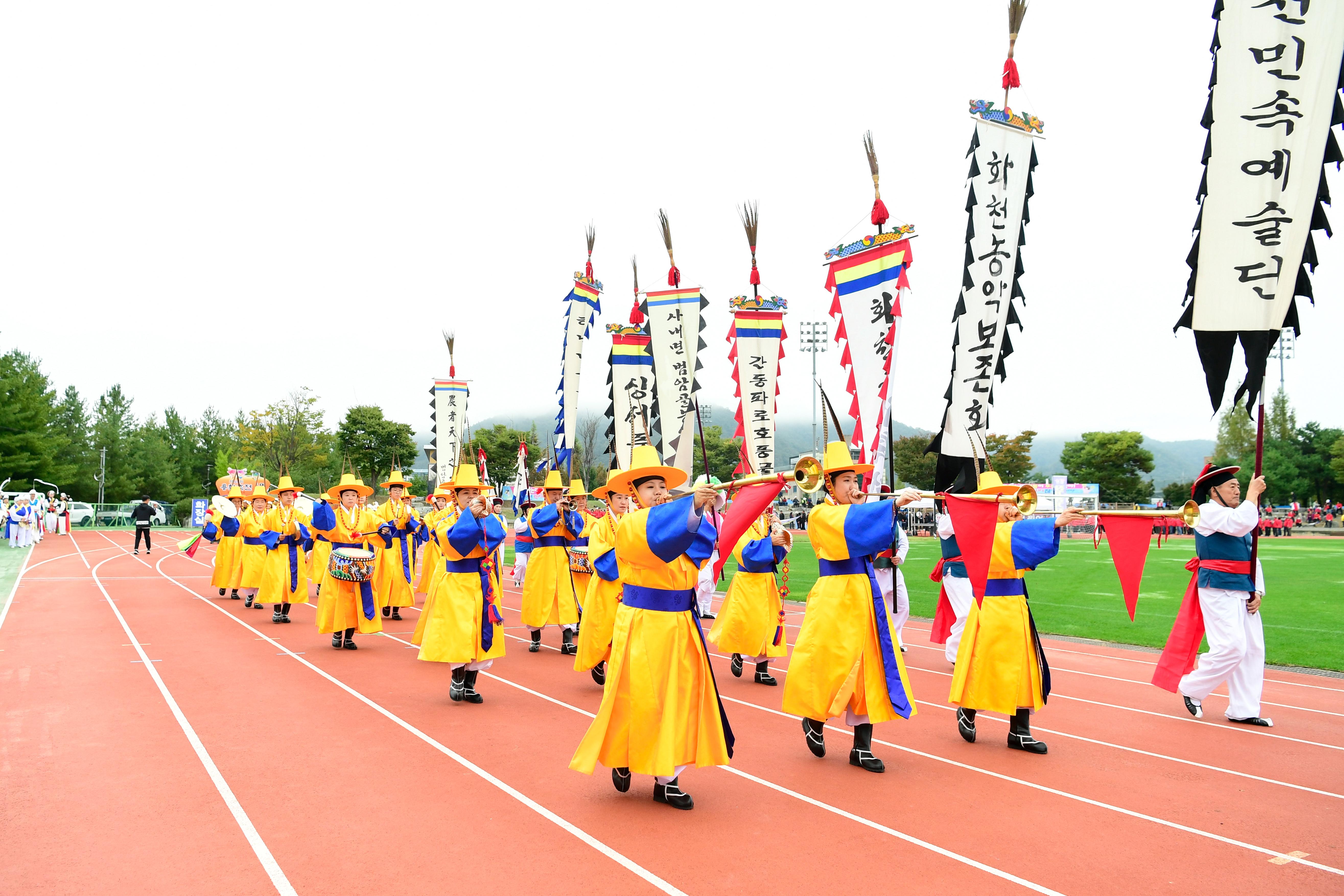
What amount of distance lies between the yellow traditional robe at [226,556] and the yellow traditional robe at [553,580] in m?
8.51

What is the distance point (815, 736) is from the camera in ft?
19.0

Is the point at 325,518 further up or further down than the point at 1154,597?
further up

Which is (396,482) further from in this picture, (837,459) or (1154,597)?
(1154,597)

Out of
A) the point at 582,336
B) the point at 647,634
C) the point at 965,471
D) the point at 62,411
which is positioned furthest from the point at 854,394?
the point at 62,411

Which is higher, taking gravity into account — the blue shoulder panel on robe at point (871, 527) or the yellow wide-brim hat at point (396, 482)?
the yellow wide-brim hat at point (396, 482)

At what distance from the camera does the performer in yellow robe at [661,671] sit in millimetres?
4641

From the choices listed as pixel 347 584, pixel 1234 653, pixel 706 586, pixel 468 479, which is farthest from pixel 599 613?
pixel 1234 653

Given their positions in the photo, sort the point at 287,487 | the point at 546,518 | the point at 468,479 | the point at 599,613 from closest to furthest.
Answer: the point at 468,479
the point at 599,613
the point at 546,518
the point at 287,487

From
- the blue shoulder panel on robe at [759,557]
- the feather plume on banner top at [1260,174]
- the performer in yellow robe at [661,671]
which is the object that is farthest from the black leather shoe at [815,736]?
the feather plume on banner top at [1260,174]

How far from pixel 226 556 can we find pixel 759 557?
488 inches

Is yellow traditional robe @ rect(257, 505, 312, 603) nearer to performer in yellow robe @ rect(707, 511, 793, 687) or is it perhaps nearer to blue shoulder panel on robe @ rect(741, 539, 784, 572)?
performer in yellow robe @ rect(707, 511, 793, 687)

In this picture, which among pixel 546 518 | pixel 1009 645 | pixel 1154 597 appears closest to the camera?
pixel 1009 645

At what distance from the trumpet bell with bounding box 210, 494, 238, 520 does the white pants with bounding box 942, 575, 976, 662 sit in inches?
512

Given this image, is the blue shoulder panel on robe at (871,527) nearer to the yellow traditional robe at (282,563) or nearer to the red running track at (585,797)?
the red running track at (585,797)
